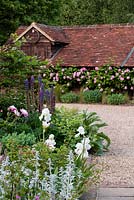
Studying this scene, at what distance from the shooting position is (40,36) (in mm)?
22562

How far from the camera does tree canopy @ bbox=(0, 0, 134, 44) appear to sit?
2969 cm

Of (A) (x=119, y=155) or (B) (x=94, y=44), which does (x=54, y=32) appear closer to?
(B) (x=94, y=44)

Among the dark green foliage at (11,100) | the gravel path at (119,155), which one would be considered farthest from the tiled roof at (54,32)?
the dark green foliage at (11,100)

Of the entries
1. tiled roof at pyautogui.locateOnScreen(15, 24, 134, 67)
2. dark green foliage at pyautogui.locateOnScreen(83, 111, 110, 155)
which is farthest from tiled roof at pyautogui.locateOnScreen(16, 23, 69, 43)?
dark green foliage at pyautogui.locateOnScreen(83, 111, 110, 155)

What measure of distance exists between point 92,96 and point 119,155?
11.7 meters

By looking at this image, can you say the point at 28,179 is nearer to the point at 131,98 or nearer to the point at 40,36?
the point at 131,98

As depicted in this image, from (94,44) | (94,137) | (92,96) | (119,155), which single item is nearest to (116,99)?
(92,96)

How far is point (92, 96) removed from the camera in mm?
19594

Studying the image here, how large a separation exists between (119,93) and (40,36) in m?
5.24

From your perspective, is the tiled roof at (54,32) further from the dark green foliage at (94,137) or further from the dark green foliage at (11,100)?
the dark green foliage at (94,137)

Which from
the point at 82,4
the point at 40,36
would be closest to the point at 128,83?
the point at 40,36

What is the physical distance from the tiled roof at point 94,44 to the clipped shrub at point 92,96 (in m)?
1.59

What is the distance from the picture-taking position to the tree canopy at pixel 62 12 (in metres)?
29.7

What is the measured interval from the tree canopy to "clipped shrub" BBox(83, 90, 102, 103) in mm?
10804
